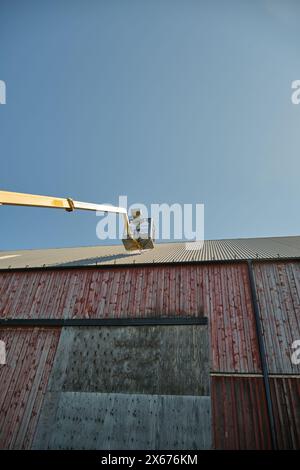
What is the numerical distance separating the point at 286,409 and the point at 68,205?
14970 mm

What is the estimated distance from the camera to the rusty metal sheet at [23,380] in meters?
9.09

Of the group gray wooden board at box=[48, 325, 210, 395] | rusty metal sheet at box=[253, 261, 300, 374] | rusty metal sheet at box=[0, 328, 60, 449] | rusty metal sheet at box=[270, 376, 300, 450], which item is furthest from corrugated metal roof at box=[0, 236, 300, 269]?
rusty metal sheet at box=[270, 376, 300, 450]

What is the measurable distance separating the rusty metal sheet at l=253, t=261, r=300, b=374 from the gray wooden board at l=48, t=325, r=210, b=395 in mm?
2749

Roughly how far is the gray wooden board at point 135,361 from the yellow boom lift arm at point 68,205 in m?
7.25

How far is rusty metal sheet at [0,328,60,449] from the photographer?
9.09 m

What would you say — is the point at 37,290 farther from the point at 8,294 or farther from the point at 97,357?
the point at 97,357

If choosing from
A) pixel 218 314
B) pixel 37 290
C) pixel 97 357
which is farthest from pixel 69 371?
pixel 218 314

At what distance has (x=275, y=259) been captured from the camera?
1152 centimetres

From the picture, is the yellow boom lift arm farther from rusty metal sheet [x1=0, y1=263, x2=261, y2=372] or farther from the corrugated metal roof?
rusty metal sheet [x1=0, y1=263, x2=261, y2=372]

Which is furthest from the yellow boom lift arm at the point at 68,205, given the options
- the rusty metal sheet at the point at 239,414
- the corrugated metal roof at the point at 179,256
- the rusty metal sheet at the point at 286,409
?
the rusty metal sheet at the point at 286,409
